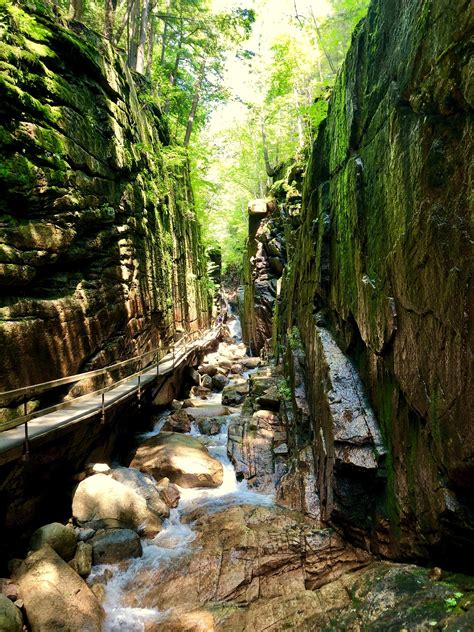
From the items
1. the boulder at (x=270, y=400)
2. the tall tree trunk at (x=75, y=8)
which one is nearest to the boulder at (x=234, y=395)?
the boulder at (x=270, y=400)

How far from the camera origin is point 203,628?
4.55 m

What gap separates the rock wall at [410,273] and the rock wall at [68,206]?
18.1 ft

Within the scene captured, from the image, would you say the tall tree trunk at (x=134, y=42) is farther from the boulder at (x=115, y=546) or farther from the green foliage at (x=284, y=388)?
the boulder at (x=115, y=546)

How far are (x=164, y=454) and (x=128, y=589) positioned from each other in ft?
12.5

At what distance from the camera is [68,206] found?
7.68m

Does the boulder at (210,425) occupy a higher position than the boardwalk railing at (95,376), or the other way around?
the boardwalk railing at (95,376)

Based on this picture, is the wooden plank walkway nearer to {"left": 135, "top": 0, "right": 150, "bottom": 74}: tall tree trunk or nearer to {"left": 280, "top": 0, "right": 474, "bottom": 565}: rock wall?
{"left": 280, "top": 0, "right": 474, "bottom": 565}: rock wall

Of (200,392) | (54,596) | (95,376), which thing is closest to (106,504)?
(54,596)

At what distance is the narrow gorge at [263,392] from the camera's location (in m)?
3.69

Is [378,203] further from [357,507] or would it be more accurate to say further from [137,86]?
[137,86]

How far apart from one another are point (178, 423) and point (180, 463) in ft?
10.5

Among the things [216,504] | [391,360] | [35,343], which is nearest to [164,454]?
[216,504]

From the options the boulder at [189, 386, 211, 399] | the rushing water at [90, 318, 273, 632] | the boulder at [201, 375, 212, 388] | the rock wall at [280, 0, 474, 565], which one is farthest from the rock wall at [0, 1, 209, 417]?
the boulder at [201, 375, 212, 388]

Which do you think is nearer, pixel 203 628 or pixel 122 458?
pixel 203 628
